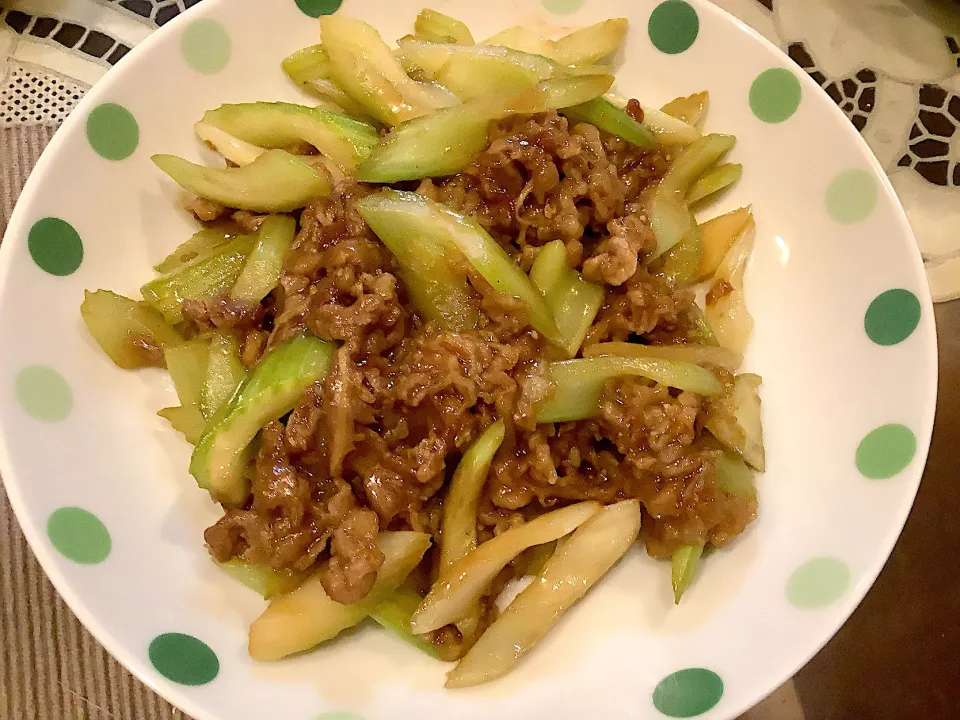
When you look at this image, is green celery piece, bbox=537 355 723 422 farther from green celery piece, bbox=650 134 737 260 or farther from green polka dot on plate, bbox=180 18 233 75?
green polka dot on plate, bbox=180 18 233 75

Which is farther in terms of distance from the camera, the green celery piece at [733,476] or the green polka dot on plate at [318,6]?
the green polka dot on plate at [318,6]

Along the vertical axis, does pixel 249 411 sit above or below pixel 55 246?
below

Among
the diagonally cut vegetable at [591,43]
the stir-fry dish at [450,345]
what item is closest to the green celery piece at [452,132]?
the stir-fry dish at [450,345]

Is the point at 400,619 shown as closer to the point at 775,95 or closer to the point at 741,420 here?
the point at 741,420

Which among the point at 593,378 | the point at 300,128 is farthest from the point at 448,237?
the point at 300,128

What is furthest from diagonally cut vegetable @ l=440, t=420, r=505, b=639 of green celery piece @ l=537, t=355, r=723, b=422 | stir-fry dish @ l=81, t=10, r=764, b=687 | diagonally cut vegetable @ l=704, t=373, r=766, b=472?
diagonally cut vegetable @ l=704, t=373, r=766, b=472

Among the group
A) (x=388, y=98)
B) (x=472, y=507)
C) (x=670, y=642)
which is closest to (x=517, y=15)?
(x=388, y=98)

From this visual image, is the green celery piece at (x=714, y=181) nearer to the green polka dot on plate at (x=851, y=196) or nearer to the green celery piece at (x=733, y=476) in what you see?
the green polka dot on plate at (x=851, y=196)
